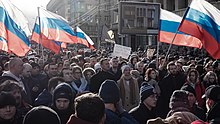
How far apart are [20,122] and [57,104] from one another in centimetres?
72

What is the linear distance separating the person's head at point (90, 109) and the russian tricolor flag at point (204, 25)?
4.51 m

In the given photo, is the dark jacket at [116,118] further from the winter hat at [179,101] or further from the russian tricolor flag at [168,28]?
the russian tricolor flag at [168,28]

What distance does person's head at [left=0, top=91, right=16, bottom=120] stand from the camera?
395 cm

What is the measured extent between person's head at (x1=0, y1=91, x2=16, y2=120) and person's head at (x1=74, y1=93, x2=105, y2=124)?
98cm

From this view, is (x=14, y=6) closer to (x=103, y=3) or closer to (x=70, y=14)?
(x=103, y=3)

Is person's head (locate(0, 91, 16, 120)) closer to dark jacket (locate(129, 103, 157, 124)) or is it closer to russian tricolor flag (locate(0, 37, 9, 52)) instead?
dark jacket (locate(129, 103, 157, 124))

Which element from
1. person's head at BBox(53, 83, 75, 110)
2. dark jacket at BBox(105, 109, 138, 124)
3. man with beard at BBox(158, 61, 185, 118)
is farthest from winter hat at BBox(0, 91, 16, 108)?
man with beard at BBox(158, 61, 185, 118)

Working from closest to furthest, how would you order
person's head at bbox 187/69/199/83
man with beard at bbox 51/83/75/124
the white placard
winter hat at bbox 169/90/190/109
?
winter hat at bbox 169/90/190/109
man with beard at bbox 51/83/75/124
person's head at bbox 187/69/199/83
the white placard

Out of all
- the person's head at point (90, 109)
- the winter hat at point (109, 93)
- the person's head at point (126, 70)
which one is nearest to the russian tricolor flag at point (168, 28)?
the person's head at point (126, 70)

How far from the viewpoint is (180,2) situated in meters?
40.8

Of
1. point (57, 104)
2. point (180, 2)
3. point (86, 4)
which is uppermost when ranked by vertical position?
point (86, 4)

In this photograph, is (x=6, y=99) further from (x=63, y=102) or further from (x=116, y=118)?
(x=116, y=118)

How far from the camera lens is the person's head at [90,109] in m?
3.18

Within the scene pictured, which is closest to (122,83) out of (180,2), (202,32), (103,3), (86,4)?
(202,32)
